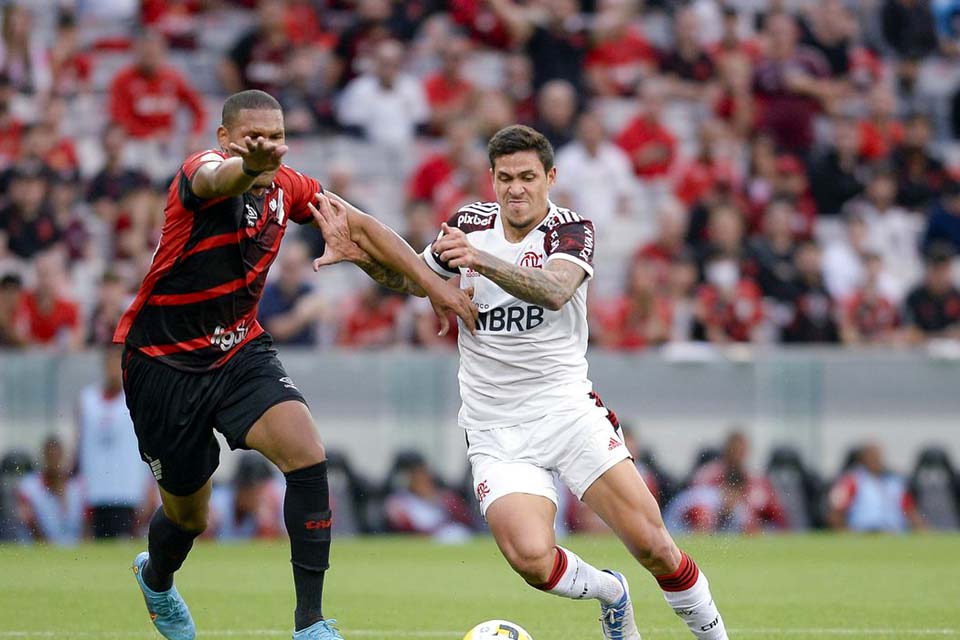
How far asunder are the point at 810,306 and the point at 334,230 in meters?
10.4

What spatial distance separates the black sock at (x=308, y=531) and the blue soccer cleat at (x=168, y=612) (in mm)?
1090

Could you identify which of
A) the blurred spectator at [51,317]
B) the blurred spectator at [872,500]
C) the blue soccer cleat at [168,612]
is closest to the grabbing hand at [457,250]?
the blue soccer cleat at [168,612]

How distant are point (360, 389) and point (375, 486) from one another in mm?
1015

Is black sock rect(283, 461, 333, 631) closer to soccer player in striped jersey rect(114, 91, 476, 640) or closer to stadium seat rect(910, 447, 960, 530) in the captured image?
soccer player in striped jersey rect(114, 91, 476, 640)

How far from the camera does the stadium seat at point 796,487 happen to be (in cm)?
1680

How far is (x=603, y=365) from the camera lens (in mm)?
16797

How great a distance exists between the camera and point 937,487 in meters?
16.8

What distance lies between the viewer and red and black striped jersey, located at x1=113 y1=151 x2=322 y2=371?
7.96 m

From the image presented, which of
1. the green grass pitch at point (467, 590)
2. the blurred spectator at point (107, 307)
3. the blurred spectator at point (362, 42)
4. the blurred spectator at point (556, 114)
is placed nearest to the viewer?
the green grass pitch at point (467, 590)

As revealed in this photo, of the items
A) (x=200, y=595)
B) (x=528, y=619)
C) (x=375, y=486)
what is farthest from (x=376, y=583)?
(x=375, y=486)

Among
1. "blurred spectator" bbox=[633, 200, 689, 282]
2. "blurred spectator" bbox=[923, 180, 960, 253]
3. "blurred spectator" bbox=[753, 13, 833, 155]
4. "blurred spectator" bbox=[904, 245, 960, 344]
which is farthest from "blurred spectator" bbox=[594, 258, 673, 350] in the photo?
"blurred spectator" bbox=[753, 13, 833, 155]

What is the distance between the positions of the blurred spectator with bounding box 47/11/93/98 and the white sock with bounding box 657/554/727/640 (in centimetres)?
1325

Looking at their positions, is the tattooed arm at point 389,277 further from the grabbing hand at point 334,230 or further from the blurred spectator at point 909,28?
the blurred spectator at point 909,28

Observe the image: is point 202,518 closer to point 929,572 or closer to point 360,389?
point 929,572
